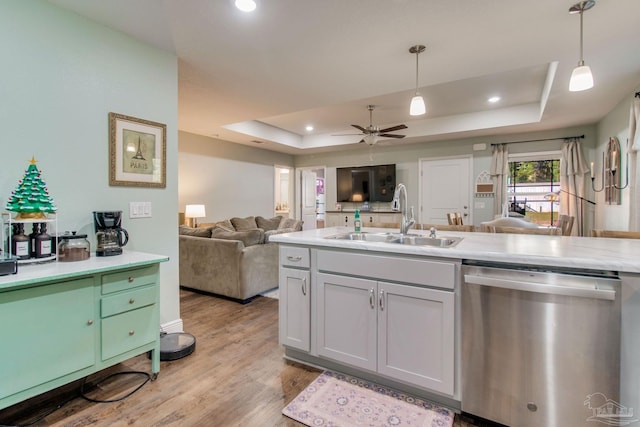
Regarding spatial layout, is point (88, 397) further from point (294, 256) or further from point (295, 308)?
point (294, 256)

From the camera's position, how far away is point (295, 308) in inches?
87.3

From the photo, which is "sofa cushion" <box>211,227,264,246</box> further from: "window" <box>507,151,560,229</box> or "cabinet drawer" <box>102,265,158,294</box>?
"window" <box>507,151,560,229</box>

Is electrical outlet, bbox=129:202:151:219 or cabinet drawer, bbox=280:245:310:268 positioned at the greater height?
electrical outlet, bbox=129:202:151:219

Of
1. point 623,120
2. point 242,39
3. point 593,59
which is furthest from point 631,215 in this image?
point 242,39

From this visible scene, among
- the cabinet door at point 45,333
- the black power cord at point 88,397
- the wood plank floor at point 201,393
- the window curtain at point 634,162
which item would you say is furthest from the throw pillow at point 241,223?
the window curtain at point 634,162

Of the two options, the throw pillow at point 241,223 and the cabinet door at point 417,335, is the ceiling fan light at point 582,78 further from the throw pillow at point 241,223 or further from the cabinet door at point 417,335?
the throw pillow at point 241,223

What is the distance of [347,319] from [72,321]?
1.57 m

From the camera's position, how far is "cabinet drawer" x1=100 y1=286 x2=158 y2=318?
1.79 meters

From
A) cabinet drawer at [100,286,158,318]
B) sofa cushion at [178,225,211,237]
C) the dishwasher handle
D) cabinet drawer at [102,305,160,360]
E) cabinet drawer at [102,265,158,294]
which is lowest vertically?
cabinet drawer at [102,305,160,360]

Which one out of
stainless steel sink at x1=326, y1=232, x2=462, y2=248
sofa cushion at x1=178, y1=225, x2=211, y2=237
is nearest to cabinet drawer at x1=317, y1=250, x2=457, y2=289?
stainless steel sink at x1=326, y1=232, x2=462, y2=248

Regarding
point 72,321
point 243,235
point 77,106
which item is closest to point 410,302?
point 72,321

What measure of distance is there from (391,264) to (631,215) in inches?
129

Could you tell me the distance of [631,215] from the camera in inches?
129

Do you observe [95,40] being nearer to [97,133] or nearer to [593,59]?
[97,133]
